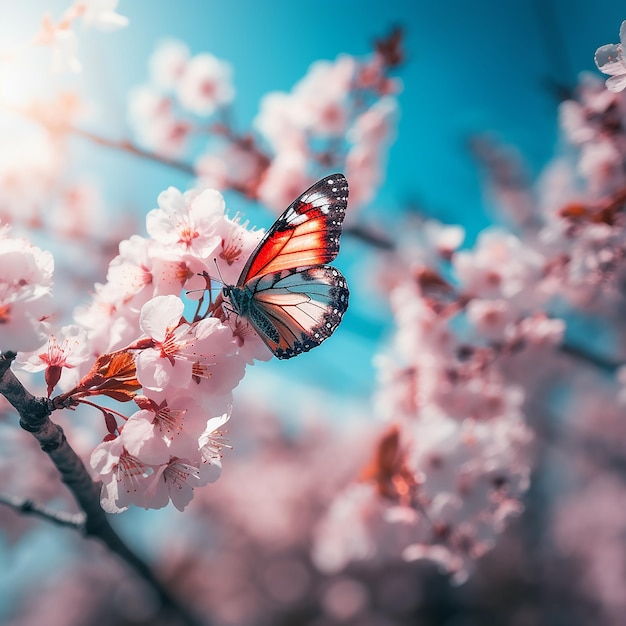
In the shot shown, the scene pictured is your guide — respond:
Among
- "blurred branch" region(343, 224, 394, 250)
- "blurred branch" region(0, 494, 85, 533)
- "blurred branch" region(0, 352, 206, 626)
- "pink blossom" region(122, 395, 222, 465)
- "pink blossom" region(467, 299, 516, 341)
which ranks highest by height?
"blurred branch" region(343, 224, 394, 250)

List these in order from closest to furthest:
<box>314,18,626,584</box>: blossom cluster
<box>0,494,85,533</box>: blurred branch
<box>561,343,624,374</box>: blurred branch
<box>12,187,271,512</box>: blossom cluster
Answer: <box>12,187,271,512</box>: blossom cluster, <box>0,494,85,533</box>: blurred branch, <box>314,18,626,584</box>: blossom cluster, <box>561,343,624,374</box>: blurred branch

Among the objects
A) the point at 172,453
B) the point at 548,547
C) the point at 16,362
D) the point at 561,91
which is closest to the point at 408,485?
the point at 172,453

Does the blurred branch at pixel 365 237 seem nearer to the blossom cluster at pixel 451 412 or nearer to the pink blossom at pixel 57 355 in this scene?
the blossom cluster at pixel 451 412

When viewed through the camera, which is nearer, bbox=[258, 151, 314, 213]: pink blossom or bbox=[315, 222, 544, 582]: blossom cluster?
bbox=[315, 222, 544, 582]: blossom cluster

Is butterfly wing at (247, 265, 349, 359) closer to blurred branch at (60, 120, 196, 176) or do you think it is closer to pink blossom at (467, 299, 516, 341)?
pink blossom at (467, 299, 516, 341)

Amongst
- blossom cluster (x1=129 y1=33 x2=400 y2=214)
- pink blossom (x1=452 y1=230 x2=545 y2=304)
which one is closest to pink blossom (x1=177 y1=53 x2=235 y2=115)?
blossom cluster (x1=129 y1=33 x2=400 y2=214)

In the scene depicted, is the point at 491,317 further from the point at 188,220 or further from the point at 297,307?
the point at 188,220

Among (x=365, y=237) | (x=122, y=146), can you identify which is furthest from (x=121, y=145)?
(x=365, y=237)

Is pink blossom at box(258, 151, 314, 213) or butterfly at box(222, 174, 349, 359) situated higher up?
pink blossom at box(258, 151, 314, 213)
